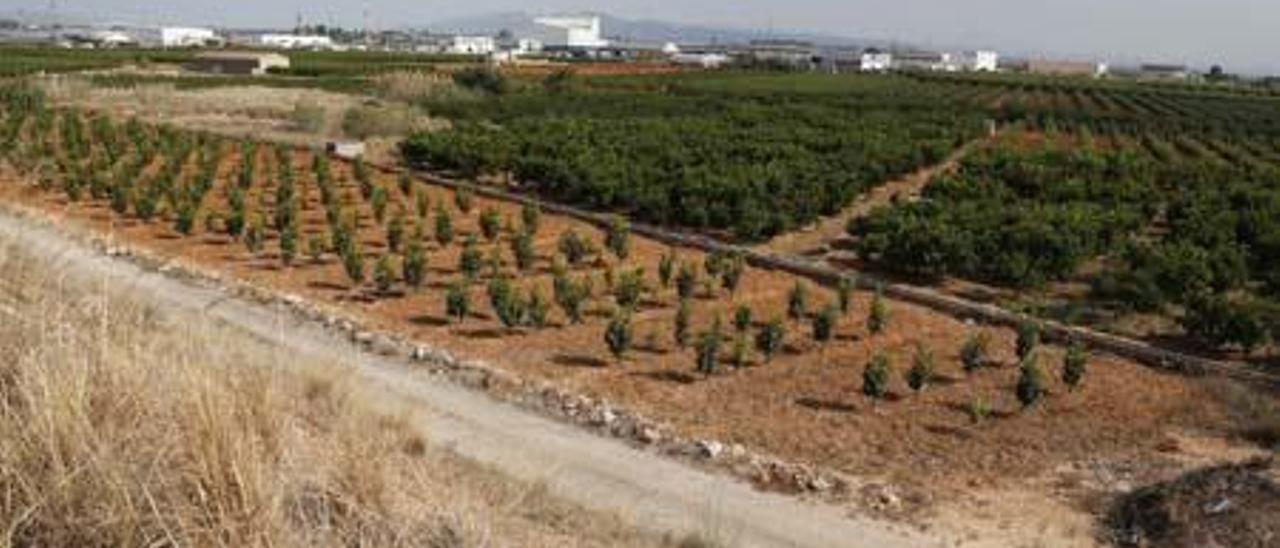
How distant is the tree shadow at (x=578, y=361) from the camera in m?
15.1

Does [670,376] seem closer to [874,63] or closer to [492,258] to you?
[492,258]

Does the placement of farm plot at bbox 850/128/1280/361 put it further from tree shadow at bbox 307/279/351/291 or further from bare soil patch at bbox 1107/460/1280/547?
tree shadow at bbox 307/279/351/291

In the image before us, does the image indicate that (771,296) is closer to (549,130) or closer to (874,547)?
(874,547)

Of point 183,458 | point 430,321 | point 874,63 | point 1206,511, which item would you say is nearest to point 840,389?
point 1206,511

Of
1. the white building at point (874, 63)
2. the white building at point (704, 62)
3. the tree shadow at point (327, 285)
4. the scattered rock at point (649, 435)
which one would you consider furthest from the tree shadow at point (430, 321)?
the white building at point (874, 63)

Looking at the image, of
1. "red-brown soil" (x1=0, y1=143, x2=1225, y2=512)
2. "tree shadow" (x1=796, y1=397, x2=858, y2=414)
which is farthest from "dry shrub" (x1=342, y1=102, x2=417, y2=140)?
"tree shadow" (x1=796, y1=397, x2=858, y2=414)

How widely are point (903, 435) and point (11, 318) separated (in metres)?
8.24

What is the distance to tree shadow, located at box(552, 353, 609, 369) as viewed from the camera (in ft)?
49.7

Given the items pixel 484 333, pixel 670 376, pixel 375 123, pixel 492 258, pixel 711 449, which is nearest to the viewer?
pixel 711 449

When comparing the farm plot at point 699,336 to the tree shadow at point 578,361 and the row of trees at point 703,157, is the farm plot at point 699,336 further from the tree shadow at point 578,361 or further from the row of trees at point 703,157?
the row of trees at point 703,157

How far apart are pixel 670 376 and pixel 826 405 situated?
6.00 ft

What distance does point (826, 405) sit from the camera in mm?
13766

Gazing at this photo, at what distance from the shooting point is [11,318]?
6.89 metres

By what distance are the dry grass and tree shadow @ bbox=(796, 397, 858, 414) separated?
6.76 m
